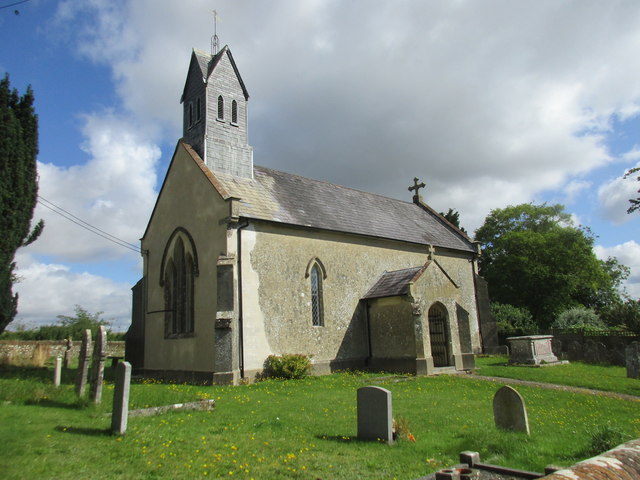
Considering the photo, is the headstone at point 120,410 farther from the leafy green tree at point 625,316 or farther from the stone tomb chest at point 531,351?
the leafy green tree at point 625,316

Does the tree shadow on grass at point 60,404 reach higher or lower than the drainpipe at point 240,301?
lower

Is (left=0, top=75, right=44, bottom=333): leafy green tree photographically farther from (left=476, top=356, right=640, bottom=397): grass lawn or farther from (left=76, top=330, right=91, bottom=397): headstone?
(left=476, top=356, right=640, bottom=397): grass lawn

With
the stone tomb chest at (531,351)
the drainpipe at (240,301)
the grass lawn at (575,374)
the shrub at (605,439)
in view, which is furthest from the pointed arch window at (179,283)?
the shrub at (605,439)

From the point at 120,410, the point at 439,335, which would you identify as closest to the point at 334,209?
the point at 439,335

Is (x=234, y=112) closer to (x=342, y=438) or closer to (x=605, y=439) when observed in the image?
(x=342, y=438)

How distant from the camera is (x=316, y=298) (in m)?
20.6

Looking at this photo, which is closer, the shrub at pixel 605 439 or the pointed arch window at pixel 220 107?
the shrub at pixel 605 439

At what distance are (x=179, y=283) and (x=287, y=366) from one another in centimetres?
675

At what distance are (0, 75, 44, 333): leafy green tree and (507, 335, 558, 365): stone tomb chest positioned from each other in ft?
67.2

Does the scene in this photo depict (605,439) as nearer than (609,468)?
No

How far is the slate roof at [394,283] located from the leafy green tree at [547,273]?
28.7m

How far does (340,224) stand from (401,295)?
4.74m

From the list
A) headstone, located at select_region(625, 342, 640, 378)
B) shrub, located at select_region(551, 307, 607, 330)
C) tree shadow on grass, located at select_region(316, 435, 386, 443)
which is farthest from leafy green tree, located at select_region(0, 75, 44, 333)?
shrub, located at select_region(551, 307, 607, 330)

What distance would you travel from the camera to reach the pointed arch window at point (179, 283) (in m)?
19.9
